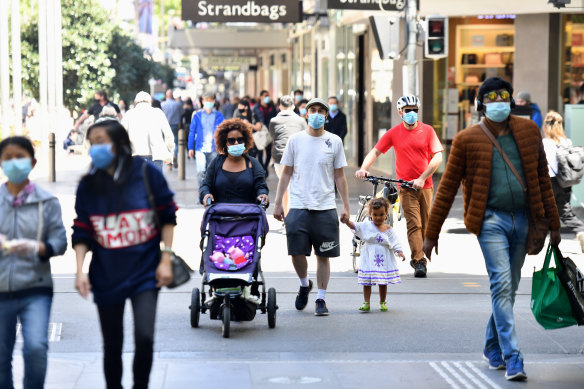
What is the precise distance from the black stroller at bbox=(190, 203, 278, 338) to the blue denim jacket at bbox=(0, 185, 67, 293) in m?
2.99

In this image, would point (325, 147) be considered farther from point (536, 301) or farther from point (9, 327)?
point (9, 327)

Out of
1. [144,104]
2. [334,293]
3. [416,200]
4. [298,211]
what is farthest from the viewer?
[144,104]

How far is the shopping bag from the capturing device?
24.2 feet

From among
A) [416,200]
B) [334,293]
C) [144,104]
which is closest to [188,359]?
[334,293]

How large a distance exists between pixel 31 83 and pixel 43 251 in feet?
107

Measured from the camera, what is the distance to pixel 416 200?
1164cm

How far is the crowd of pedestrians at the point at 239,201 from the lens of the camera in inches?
227

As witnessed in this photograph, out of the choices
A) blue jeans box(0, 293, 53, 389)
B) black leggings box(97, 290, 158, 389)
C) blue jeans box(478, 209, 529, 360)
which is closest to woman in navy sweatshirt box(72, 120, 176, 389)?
black leggings box(97, 290, 158, 389)

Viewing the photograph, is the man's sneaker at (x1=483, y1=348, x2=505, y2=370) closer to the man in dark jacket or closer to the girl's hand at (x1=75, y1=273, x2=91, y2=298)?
the girl's hand at (x1=75, y1=273, x2=91, y2=298)

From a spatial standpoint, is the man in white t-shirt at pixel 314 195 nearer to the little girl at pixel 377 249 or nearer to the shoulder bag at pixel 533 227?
the little girl at pixel 377 249

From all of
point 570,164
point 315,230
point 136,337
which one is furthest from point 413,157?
point 136,337

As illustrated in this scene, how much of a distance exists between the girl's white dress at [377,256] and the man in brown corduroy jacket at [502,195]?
230cm

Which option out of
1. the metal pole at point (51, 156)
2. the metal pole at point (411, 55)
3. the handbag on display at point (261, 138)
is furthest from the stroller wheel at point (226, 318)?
the metal pole at point (51, 156)

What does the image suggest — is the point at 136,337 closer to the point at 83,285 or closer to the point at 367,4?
the point at 83,285
